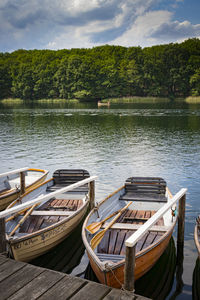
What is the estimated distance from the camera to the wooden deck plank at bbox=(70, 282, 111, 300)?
488 cm

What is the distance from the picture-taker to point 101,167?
1792 cm

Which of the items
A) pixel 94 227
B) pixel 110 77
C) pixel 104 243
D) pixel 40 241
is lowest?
pixel 104 243

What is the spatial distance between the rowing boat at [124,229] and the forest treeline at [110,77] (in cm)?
9524

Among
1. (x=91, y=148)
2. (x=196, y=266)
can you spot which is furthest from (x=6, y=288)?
(x=91, y=148)

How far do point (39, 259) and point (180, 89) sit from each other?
357ft

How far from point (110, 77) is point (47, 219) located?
10402cm

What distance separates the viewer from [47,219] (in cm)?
879

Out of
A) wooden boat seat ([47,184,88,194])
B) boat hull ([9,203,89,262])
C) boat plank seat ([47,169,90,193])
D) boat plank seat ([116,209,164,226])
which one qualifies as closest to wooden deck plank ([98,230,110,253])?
boat plank seat ([116,209,164,226])


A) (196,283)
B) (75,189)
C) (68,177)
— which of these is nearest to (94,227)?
(196,283)

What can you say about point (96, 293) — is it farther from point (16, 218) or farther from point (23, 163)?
point (23, 163)

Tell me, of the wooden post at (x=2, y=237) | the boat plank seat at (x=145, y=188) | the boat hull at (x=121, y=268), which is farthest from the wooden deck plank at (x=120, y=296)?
the boat plank seat at (x=145, y=188)

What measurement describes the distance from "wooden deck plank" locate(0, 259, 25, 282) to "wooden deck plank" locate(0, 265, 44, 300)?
0.27 ft

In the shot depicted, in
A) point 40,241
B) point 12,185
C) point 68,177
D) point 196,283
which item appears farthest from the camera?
point 12,185

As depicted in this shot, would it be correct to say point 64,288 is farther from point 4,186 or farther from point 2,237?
point 4,186
